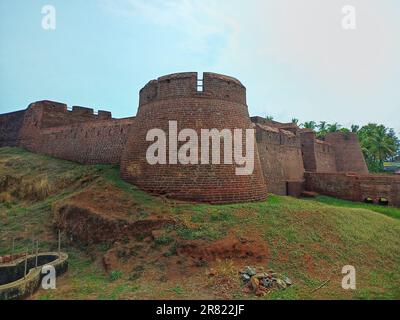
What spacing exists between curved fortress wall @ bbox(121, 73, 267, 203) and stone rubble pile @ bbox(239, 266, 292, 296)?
3091mm

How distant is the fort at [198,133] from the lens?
9.09m

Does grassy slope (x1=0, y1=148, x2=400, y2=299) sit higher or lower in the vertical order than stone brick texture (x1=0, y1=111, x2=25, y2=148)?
lower

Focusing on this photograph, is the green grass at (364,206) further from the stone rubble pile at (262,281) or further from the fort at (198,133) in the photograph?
the stone rubble pile at (262,281)

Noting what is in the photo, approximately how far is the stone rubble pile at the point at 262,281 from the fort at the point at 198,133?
3105 millimetres

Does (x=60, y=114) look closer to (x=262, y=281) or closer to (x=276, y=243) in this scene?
(x=276, y=243)

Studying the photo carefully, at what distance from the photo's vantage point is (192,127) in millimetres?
9227

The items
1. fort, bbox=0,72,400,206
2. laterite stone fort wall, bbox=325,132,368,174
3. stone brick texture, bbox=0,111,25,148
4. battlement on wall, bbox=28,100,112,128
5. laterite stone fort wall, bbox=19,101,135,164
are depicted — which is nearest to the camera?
fort, bbox=0,72,400,206

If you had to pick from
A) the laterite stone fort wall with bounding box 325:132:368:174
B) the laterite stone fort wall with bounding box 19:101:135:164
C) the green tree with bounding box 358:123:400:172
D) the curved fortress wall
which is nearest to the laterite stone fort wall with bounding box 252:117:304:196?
the curved fortress wall

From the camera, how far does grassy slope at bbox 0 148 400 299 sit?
5645 mm

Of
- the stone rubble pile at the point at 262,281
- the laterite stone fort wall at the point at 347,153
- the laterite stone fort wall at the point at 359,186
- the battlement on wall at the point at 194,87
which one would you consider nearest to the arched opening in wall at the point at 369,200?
the laterite stone fort wall at the point at 359,186

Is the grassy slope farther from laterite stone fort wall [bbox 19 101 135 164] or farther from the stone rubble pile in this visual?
laterite stone fort wall [bbox 19 101 135 164]

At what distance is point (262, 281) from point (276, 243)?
5.16 ft
